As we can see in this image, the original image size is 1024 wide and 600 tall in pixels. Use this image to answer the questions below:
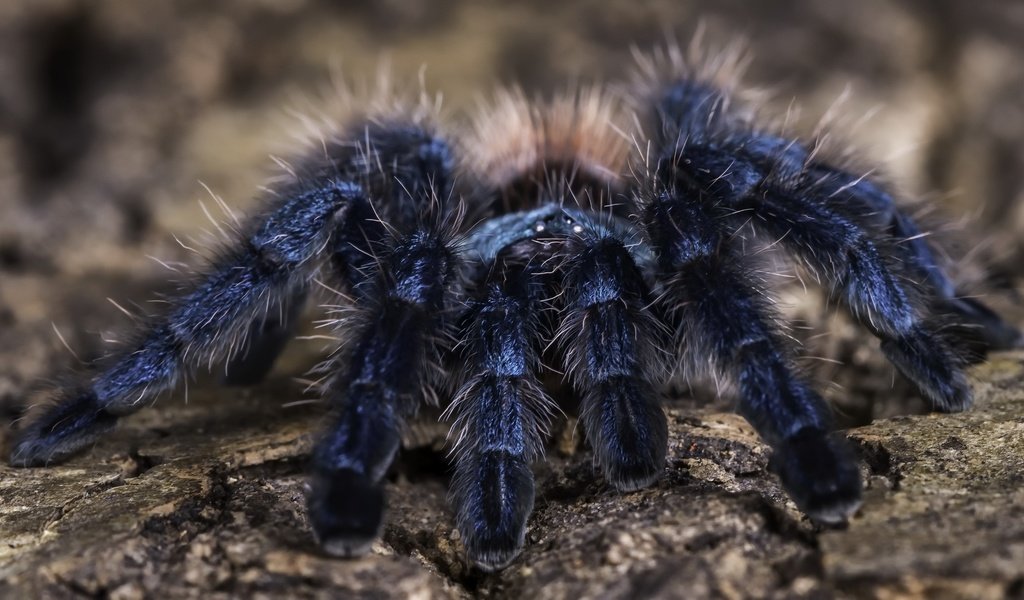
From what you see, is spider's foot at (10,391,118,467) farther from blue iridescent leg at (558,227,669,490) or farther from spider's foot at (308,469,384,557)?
blue iridescent leg at (558,227,669,490)

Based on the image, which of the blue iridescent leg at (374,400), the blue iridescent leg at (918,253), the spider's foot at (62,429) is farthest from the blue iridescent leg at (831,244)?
the spider's foot at (62,429)

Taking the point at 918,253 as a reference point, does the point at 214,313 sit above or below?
below

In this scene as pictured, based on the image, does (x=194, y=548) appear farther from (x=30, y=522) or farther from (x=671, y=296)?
(x=671, y=296)

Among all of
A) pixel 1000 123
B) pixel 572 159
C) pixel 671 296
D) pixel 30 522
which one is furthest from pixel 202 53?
pixel 1000 123

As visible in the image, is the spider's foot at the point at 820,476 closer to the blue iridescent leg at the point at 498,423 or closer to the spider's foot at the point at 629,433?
the spider's foot at the point at 629,433

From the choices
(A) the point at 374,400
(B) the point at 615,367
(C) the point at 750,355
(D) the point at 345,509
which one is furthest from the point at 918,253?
(D) the point at 345,509

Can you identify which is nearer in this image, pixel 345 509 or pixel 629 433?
pixel 345 509

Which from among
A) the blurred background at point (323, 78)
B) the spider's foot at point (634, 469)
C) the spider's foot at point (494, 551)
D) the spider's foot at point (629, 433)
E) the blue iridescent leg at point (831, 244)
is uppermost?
the blurred background at point (323, 78)

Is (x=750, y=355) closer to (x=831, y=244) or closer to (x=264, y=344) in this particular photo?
(x=831, y=244)
